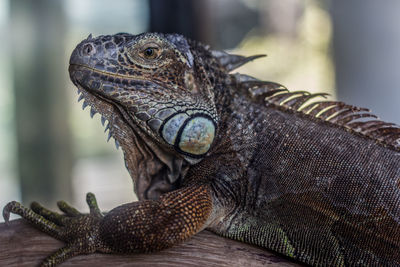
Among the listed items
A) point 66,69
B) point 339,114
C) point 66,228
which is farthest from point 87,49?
point 66,69

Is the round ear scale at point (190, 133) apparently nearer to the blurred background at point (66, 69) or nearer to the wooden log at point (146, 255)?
the wooden log at point (146, 255)

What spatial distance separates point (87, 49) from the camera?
2.66 m

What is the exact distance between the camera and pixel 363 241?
2621 mm

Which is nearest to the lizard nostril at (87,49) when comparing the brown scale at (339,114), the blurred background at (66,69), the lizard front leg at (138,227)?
the lizard front leg at (138,227)

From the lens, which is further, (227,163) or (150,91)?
(227,163)

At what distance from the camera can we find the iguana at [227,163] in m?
2.60

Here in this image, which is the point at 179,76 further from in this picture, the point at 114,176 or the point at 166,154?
the point at 114,176

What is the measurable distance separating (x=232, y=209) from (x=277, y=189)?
337 mm

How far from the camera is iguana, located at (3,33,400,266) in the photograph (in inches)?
102

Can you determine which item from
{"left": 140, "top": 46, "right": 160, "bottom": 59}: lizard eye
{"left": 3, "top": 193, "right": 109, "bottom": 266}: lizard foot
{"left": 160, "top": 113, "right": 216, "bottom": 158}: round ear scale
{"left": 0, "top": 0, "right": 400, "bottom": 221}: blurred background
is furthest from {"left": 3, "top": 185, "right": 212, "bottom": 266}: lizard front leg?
{"left": 0, "top": 0, "right": 400, "bottom": 221}: blurred background

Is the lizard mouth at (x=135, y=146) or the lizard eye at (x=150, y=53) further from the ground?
the lizard eye at (x=150, y=53)

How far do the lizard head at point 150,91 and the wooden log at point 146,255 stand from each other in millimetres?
602

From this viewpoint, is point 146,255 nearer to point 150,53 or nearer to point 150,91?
point 150,91

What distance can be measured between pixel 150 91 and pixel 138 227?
86cm
